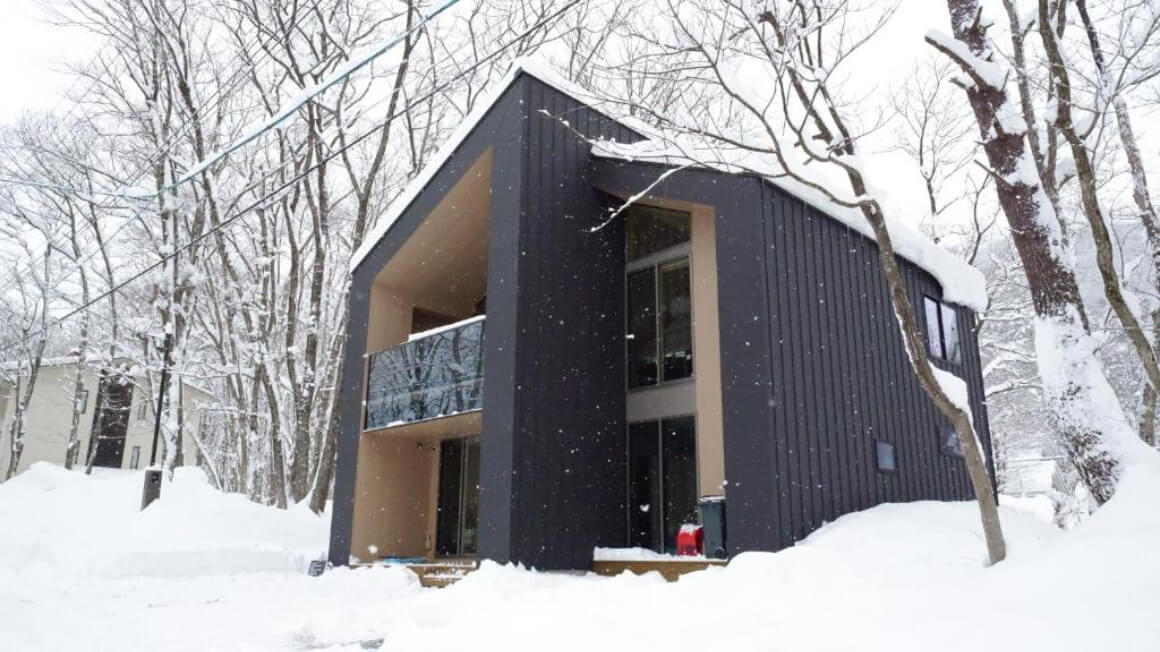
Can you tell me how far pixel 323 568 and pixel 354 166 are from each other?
494 inches

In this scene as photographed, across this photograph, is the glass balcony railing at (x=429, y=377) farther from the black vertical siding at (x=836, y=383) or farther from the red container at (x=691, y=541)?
the black vertical siding at (x=836, y=383)

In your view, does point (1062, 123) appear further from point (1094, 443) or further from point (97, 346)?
point (97, 346)

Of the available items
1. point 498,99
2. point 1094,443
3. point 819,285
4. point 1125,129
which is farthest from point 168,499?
point 1125,129

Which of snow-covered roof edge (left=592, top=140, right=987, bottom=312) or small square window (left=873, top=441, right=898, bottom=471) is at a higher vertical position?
snow-covered roof edge (left=592, top=140, right=987, bottom=312)

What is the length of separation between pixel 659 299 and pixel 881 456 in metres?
3.63

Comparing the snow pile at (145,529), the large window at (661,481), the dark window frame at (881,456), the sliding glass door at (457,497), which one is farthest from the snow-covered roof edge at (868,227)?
the snow pile at (145,529)

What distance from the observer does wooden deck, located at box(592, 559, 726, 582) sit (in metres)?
8.25

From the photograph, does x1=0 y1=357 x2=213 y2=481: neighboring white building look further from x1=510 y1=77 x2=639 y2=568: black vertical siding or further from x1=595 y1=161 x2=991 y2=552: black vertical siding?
x1=595 y1=161 x2=991 y2=552: black vertical siding

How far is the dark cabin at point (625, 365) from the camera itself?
8602 millimetres

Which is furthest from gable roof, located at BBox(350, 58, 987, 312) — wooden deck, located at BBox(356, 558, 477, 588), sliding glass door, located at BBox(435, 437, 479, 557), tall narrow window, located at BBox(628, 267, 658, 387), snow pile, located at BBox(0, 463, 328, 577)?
wooden deck, located at BBox(356, 558, 477, 588)

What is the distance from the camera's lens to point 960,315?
516 inches

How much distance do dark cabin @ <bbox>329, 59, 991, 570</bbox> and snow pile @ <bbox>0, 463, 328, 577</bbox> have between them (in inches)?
86.2

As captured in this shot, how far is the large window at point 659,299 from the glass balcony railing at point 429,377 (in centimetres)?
225

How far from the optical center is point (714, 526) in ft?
27.5
